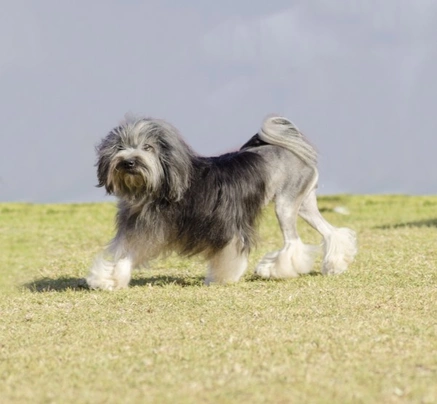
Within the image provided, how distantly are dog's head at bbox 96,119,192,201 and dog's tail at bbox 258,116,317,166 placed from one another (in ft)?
3.88

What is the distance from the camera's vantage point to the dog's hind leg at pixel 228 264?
9688mm

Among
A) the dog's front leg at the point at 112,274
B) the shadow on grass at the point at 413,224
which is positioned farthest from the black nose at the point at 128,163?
the shadow on grass at the point at 413,224

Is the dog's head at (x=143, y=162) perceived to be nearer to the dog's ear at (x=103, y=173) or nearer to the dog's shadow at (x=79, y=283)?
the dog's ear at (x=103, y=173)

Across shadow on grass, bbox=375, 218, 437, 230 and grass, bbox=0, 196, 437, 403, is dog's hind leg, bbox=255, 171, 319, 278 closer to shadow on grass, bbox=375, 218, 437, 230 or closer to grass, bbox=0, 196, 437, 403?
grass, bbox=0, 196, 437, 403

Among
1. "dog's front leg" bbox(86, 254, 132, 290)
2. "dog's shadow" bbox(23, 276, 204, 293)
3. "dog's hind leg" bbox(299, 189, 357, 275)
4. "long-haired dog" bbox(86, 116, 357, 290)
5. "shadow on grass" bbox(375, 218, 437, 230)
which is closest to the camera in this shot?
"long-haired dog" bbox(86, 116, 357, 290)

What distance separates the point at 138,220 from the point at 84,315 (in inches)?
57.6

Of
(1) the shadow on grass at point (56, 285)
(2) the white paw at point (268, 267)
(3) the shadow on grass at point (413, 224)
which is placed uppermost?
(2) the white paw at point (268, 267)

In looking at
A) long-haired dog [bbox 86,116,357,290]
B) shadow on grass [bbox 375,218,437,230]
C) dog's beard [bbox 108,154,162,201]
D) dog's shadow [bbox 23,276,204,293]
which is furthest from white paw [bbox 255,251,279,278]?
shadow on grass [bbox 375,218,437,230]

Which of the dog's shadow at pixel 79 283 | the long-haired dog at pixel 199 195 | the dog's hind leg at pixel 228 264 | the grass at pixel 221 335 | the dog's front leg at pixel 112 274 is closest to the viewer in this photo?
the grass at pixel 221 335

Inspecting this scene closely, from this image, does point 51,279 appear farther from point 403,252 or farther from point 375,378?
point 375,378

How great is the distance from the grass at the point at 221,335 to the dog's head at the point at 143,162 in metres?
1.04

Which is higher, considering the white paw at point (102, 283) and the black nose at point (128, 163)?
the black nose at point (128, 163)

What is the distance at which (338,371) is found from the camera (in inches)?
223

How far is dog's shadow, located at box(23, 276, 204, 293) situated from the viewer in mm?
10148
